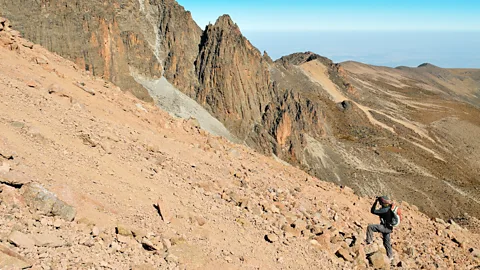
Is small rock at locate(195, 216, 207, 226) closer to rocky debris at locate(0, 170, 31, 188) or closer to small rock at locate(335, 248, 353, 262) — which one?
rocky debris at locate(0, 170, 31, 188)

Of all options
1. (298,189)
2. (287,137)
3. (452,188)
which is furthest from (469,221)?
(298,189)

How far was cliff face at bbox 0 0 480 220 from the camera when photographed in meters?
42.7

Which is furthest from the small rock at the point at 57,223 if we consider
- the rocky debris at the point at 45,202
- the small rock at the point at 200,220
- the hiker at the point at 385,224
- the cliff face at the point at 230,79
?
the cliff face at the point at 230,79

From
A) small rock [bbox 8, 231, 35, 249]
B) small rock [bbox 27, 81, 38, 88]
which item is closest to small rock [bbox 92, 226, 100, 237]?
small rock [bbox 8, 231, 35, 249]

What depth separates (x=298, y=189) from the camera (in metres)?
15.7

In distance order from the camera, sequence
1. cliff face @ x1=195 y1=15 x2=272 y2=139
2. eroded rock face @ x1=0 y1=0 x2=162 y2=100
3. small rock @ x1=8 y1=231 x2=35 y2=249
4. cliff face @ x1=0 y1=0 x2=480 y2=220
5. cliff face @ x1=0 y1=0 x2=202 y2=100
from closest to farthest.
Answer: small rock @ x1=8 y1=231 x2=35 y2=249
eroded rock face @ x1=0 y1=0 x2=162 y2=100
cliff face @ x1=0 y1=0 x2=202 y2=100
cliff face @ x1=0 y1=0 x2=480 y2=220
cliff face @ x1=195 y1=15 x2=272 y2=139

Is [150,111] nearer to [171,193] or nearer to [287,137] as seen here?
[171,193]

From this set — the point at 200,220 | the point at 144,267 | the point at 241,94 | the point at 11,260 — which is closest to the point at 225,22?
the point at 241,94

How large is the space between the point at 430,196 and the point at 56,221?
174ft

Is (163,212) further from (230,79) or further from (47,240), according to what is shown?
(230,79)

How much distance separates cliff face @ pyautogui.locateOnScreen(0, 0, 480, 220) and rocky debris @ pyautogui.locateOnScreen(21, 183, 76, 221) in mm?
37685

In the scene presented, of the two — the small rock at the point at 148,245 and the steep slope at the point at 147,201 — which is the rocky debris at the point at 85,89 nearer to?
the steep slope at the point at 147,201

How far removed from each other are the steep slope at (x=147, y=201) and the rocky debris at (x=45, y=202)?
0.34 ft

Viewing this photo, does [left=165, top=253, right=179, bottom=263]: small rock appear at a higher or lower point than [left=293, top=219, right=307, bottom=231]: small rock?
higher
